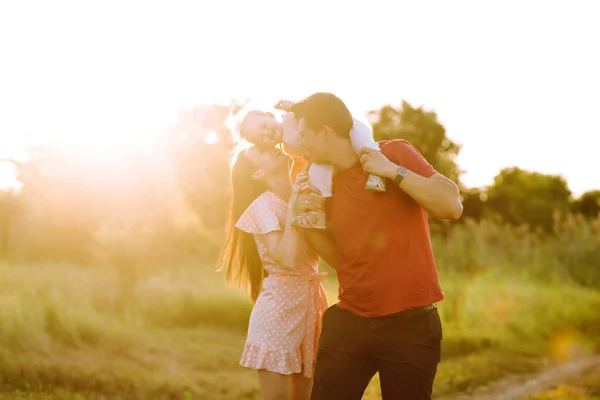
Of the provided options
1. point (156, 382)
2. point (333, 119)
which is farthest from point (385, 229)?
point (156, 382)

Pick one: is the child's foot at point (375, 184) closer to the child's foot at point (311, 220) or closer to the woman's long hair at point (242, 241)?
the child's foot at point (311, 220)

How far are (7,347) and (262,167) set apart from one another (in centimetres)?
519

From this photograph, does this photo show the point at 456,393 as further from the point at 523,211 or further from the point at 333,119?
the point at 523,211

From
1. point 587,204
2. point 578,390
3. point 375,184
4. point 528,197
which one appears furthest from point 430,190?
point 587,204

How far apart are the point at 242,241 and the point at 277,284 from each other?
0.36 m

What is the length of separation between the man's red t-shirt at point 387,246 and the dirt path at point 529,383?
4821mm

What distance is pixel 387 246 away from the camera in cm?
319

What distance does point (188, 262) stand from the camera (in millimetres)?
15320

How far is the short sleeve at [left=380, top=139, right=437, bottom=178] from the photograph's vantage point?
3174mm

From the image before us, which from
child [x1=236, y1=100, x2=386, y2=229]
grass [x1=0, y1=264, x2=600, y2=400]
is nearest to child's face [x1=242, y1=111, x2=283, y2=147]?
child [x1=236, y1=100, x2=386, y2=229]

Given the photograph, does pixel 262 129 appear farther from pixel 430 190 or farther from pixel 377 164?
pixel 430 190

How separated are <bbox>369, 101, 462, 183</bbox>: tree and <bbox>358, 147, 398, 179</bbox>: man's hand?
27.1 meters

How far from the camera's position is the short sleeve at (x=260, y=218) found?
3.73 meters

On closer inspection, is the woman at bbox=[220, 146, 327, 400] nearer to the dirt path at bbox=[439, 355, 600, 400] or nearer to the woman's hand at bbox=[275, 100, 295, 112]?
the woman's hand at bbox=[275, 100, 295, 112]
